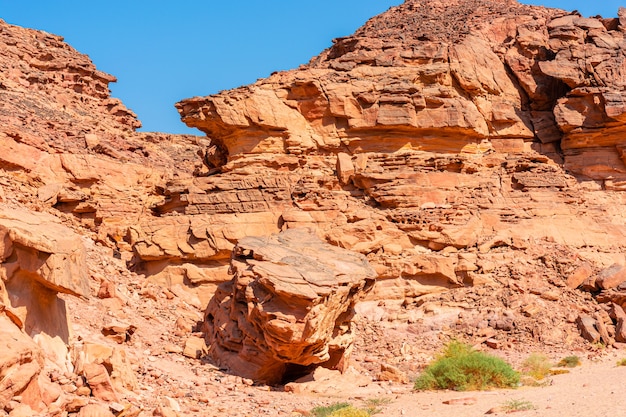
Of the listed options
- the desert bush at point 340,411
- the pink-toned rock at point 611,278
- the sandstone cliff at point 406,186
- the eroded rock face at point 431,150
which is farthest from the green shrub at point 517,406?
the pink-toned rock at point 611,278

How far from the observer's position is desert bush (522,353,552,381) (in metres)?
14.7

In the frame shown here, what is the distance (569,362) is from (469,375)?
13.5 feet

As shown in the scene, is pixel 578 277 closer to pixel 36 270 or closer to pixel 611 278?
pixel 611 278

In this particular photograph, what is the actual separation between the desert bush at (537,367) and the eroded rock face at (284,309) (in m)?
4.15

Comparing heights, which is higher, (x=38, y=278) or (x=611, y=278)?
(x=611, y=278)

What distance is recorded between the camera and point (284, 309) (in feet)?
42.7

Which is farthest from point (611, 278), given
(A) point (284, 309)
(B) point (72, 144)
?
(B) point (72, 144)

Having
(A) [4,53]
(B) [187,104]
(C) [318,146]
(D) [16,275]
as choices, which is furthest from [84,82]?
(D) [16,275]

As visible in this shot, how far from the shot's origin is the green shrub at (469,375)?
43.6ft

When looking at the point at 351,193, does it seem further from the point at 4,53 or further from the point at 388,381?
the point at 4,53

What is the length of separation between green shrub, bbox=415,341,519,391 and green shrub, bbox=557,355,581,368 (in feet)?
→ 9.63

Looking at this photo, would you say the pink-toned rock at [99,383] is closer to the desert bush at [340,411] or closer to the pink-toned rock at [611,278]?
the desert bush at [340,411]

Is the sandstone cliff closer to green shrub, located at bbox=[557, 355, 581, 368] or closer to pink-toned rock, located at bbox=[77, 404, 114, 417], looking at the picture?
green shrub, located at bbox=[557, 355, 581, 368]

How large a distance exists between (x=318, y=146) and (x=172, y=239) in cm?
637
